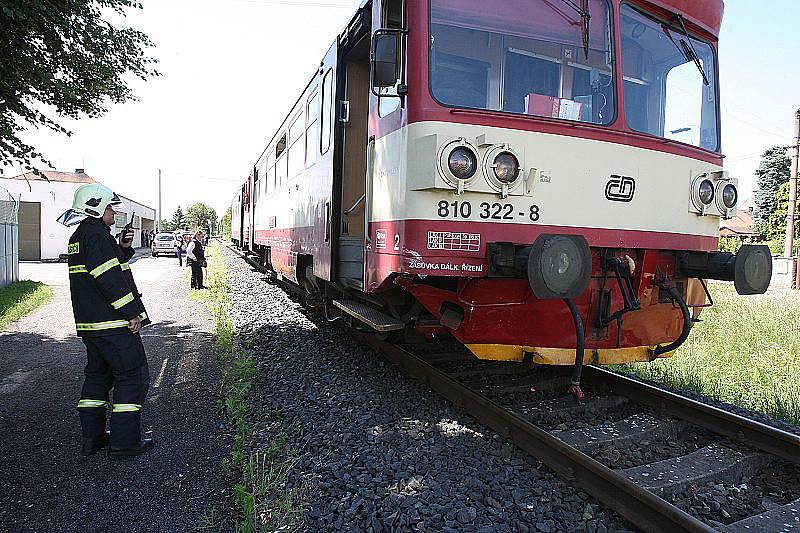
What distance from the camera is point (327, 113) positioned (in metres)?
6.43

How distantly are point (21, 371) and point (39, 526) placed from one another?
3906 millimetres

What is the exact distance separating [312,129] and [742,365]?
5.86 metres

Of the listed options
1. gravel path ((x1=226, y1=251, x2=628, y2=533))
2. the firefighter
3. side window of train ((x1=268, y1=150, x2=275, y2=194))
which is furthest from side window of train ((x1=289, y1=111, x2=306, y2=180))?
the firefighter

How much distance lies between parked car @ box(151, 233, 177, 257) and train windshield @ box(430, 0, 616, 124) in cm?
3120

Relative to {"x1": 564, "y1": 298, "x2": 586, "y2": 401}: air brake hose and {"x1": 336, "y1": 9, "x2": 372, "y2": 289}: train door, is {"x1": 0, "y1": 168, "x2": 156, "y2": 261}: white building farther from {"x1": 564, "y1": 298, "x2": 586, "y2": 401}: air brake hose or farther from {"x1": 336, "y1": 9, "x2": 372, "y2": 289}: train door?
{"x1": 564, "y1": 298, "x2": 586, "y2": 401}: air brake hose

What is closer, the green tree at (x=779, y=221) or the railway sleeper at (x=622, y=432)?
the railway sleeper at (x=622, y=432)

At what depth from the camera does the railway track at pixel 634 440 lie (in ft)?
10.5

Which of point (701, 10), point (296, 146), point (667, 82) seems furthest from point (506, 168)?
point (296, 146)

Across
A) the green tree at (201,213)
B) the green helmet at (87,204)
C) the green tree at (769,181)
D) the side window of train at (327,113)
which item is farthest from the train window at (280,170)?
the green tree at (201,213)

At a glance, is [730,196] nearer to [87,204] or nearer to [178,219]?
[87,204]

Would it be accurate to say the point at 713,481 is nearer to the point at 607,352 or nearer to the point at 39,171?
the point at 607,352

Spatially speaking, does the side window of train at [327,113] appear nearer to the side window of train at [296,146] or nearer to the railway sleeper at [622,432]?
the side window of train at [296,146]

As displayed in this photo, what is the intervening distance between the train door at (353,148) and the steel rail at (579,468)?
1.45 meters

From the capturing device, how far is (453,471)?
3.73m
